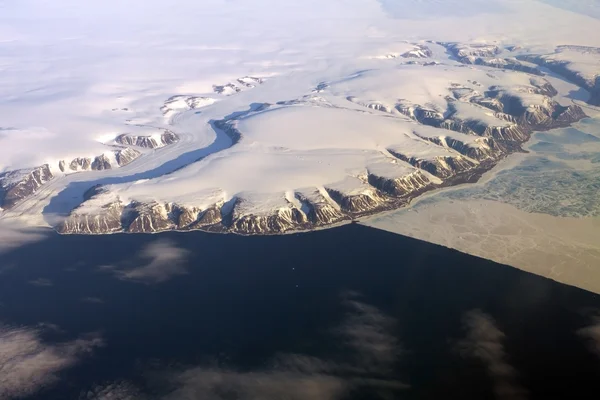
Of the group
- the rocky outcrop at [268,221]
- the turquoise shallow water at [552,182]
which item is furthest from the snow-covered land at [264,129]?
the turquoise shallow water at [552,182]

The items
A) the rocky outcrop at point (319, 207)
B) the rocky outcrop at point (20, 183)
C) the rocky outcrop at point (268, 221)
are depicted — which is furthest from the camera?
the rocky outcrop at point (20, 183)

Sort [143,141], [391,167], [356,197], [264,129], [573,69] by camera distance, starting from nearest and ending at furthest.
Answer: [356,197] < [391,167] < [264,129] < [143,141] < [573,69]

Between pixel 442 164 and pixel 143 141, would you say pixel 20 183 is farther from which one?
pixel 442 164

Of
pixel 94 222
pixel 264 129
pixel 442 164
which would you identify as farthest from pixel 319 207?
pixel 264 129

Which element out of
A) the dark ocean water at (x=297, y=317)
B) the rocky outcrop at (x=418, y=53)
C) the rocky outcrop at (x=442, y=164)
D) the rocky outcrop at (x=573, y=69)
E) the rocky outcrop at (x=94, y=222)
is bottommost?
the dark ocean water at (x=297, y=317)

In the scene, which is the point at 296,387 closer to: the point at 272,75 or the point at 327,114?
the point at 327,114

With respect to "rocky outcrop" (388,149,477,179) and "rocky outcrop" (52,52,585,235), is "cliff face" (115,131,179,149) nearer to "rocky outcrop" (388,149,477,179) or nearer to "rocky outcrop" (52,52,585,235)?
"rocky outcrop" (52,52,585,235)

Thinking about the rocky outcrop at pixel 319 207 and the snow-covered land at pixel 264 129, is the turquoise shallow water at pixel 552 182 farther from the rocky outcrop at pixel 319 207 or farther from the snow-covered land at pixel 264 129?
the rocky outcrop at pixel 319 207

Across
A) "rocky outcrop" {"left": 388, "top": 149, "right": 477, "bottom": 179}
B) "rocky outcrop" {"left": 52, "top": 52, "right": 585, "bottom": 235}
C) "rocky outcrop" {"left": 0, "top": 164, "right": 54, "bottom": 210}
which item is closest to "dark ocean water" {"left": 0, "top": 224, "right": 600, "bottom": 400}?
"rocky outcrop" {"left": 52, "top": 52, "right": 585, "bottom": 235}
